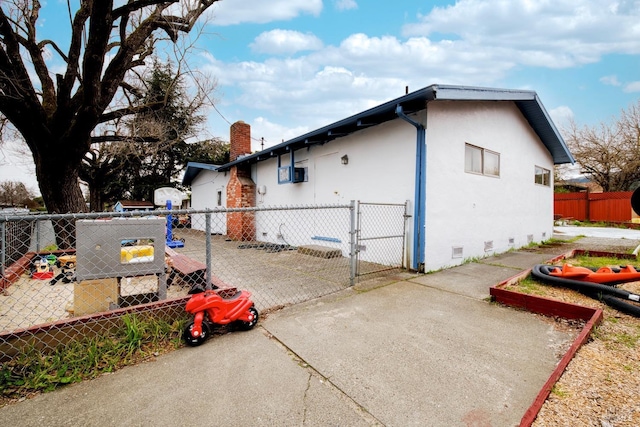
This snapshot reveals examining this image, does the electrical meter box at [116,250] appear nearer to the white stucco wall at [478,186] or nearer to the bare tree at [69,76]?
the bare tree at [69,76]

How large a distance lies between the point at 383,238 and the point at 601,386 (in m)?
3.94

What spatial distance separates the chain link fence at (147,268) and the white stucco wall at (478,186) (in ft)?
2.72

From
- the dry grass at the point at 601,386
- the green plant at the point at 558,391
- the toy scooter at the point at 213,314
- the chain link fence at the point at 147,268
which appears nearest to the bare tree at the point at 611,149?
A: the chain link fence at the point at 147,268

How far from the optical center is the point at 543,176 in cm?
1030

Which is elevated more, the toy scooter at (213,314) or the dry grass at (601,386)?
the toy scooter at (213,314)

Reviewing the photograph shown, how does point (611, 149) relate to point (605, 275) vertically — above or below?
above

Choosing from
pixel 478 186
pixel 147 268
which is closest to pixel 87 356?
pixel 147 268

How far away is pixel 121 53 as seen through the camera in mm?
5602

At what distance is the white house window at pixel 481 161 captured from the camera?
658 centimetres

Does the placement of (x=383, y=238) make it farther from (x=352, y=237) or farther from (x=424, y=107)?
(x=424, y=107)

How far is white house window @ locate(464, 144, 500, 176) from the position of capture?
6.58m

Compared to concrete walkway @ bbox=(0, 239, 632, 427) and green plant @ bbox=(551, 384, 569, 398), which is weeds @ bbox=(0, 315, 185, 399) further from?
green plant @ bbox=(551, 384, 569, 398)

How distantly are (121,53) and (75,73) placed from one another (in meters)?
0.91

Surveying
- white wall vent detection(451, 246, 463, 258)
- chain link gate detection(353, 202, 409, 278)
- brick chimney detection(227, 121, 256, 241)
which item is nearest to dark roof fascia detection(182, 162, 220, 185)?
brick chimney detection(227, 121, 256, 241)
